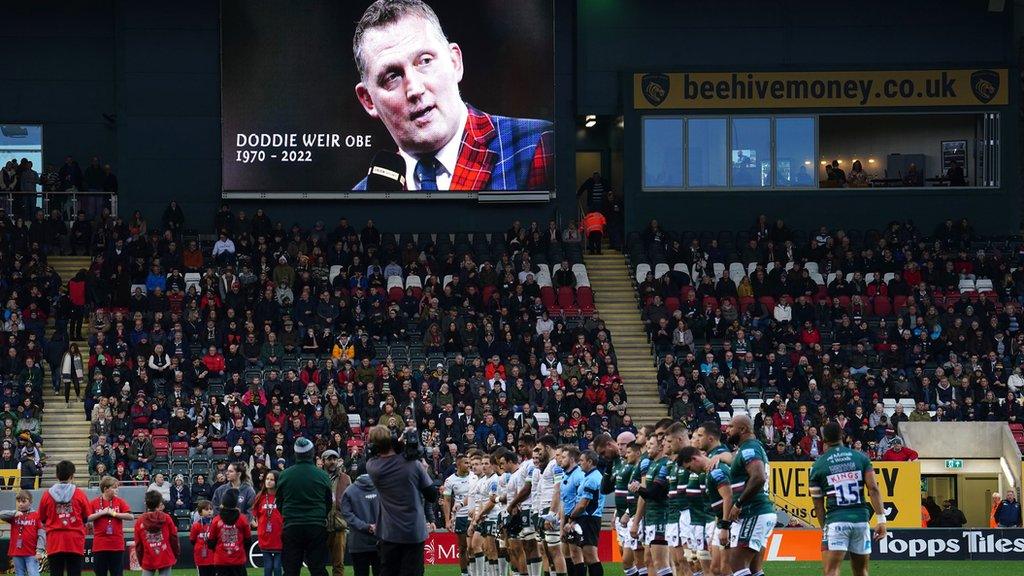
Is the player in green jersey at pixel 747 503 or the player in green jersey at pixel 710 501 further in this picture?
the player in green jersey at pixel 710 501

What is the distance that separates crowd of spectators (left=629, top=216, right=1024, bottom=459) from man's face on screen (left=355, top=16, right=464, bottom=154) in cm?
608

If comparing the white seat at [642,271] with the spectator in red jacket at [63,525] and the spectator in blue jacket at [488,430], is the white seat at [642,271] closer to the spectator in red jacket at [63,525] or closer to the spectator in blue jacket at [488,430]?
the spectator in blue jacket at [488,430]

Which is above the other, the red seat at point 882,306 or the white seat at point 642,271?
the white seat at point 642,271

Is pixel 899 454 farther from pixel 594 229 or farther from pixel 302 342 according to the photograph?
pixel 302 342

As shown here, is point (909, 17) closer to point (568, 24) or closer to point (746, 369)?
point (568, 24)

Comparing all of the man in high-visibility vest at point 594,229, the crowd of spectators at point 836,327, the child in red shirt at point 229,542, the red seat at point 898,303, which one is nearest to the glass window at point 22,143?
the man in high-visibility vest at point 594,229

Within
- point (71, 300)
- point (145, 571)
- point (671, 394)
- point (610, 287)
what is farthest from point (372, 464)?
point (610, 287)

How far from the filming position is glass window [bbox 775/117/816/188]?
44.0 metres

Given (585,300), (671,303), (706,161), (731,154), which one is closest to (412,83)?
(585,300)

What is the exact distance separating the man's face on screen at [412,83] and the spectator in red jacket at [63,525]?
24751 millimetres

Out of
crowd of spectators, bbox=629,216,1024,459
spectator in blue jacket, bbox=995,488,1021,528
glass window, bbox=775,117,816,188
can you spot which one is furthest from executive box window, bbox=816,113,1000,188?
spectator in blue jacket, bbox=995,488,1021,528

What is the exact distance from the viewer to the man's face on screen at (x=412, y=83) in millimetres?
42438

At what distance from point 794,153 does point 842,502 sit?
29.5m

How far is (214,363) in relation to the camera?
118 ft
